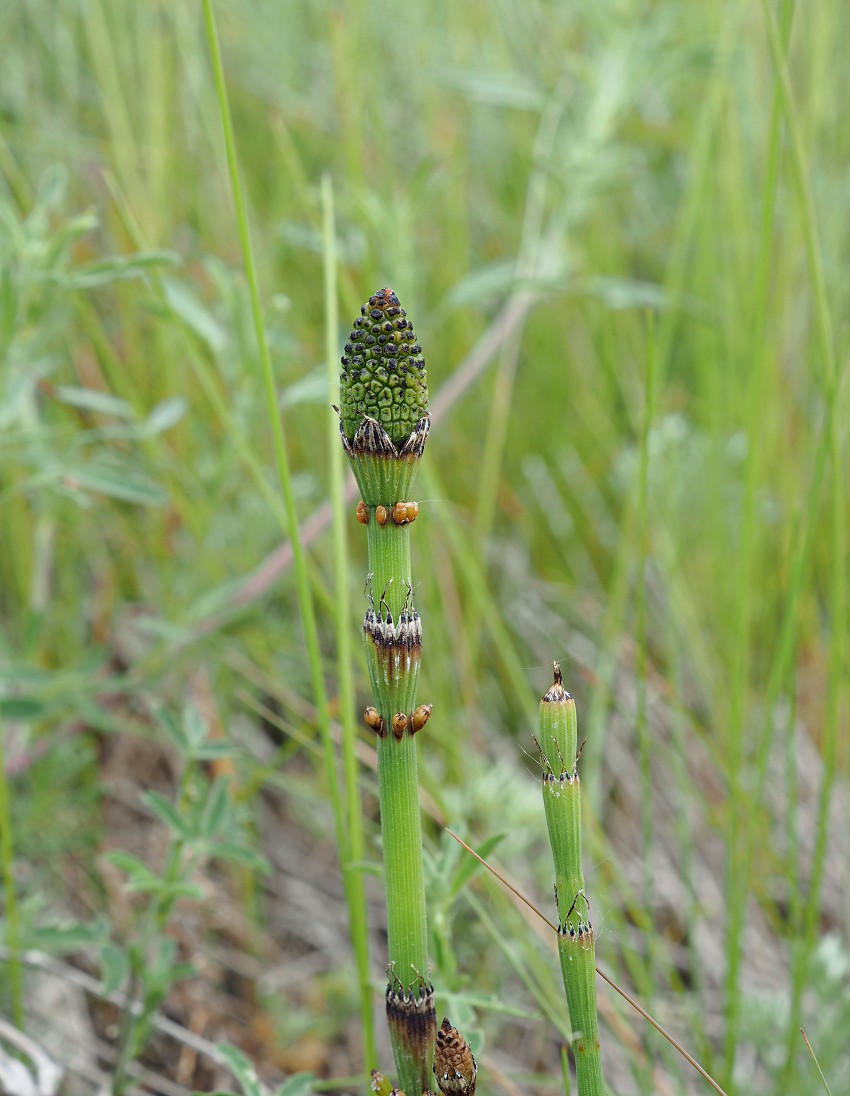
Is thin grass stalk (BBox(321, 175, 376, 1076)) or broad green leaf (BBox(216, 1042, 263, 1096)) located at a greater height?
thin grass stalk (BBox(321, 175, 376, 1076))

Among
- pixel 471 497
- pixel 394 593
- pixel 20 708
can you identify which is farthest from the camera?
pixel 471 497

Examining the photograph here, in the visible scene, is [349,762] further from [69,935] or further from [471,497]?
[471,497]

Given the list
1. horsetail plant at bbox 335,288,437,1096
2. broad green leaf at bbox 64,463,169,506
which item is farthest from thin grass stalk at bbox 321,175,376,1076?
broad green leaf at bbox 64,463,169,506

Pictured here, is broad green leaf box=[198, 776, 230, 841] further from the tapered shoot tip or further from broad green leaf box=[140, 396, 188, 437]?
broad green leaf box=[140, 396, 188, 437]

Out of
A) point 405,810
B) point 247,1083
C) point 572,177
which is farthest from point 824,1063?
point 572,177

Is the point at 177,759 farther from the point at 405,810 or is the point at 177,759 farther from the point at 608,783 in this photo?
the point at 405,810

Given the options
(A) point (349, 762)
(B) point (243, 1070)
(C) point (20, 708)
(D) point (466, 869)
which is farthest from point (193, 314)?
(B) point (243, 1070)
